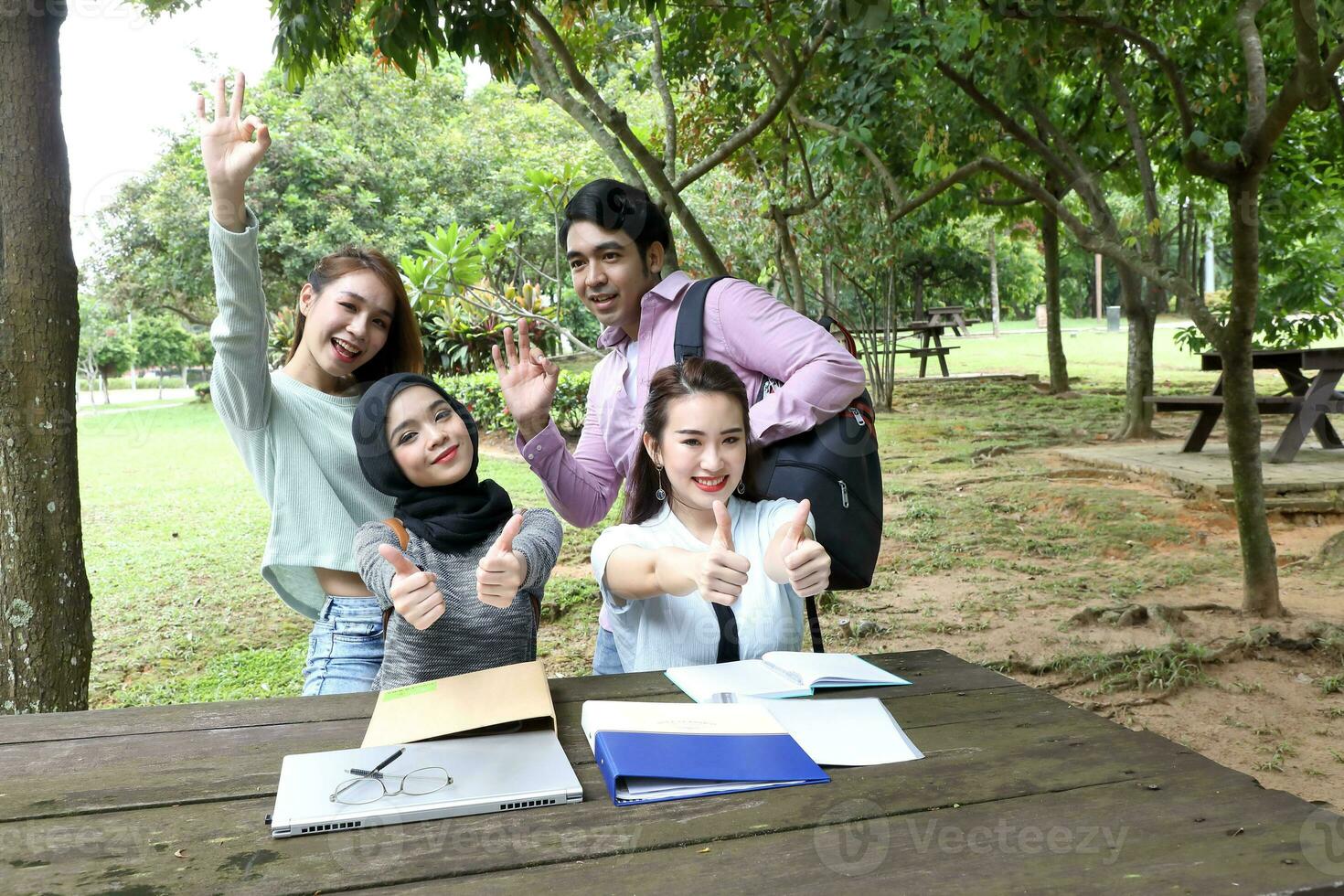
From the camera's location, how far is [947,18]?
5441 millimetres

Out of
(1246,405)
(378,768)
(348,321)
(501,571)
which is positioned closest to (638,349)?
(348,321)

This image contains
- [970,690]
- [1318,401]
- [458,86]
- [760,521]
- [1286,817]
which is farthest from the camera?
[458,86]

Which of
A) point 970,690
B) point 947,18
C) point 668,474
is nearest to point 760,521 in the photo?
point 668,474

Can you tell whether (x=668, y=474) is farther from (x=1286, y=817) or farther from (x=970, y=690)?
(x=1286, y=817)

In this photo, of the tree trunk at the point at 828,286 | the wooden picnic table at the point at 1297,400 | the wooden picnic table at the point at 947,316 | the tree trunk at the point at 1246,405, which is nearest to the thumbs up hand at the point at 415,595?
the tree trunk at the point at 1246,405

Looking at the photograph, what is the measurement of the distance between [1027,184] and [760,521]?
3.97m

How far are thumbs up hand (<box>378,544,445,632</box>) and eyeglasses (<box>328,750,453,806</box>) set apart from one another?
0.25 metres

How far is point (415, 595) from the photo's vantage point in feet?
5.13

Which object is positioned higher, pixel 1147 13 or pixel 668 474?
pixel 1147 13

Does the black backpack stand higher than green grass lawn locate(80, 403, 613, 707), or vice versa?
the black backpack

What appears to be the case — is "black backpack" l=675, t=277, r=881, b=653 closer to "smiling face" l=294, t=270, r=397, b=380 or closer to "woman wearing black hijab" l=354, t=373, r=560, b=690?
"woman wearing black hijab" l=354, t=373, r=560, b=690

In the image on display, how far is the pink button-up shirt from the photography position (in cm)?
209

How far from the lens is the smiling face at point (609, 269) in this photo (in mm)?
2229

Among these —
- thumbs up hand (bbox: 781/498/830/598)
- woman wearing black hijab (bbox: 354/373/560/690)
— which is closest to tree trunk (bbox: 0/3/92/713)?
woman wearing black hijab (bbox: 354/373/560/690)
